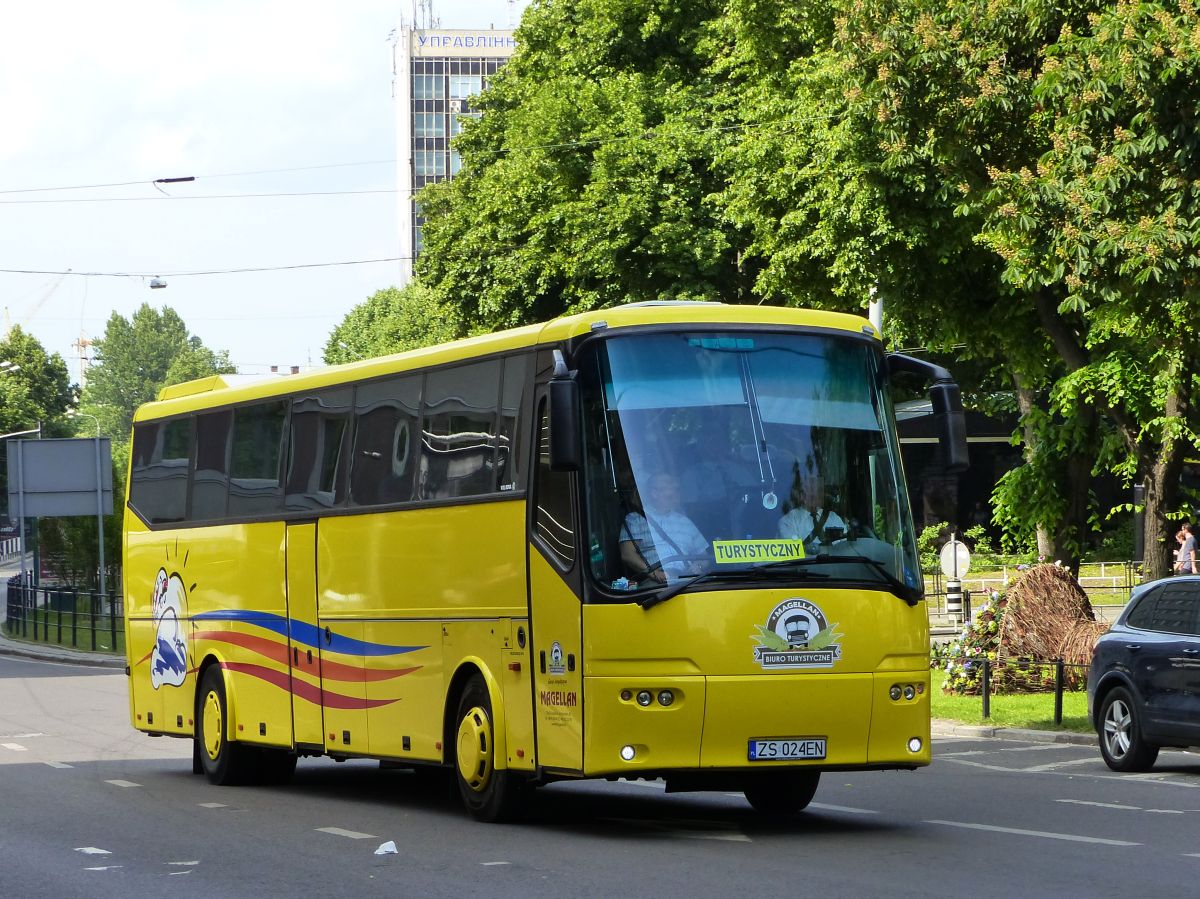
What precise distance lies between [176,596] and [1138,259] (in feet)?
31.9

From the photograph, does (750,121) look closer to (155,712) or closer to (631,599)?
(155,712)

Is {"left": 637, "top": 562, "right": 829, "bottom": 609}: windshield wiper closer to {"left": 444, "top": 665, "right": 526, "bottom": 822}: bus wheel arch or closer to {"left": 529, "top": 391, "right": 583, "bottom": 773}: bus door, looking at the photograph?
{"left": 529, "top": 391, "right": 583, "bottom": 773}: bus door

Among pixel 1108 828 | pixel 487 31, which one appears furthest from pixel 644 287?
pixel 487 31

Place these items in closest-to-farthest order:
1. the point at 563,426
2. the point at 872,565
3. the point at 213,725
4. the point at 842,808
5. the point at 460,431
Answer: the point at 563,426, the point at 872,565, the point at 460,431, the point at 842,808, the point at 213,725

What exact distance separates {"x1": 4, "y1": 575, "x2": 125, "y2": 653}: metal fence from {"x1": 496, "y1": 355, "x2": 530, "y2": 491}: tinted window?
97.5ft

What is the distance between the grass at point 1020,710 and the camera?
2091cm

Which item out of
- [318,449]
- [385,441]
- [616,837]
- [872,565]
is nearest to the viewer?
[872,565]

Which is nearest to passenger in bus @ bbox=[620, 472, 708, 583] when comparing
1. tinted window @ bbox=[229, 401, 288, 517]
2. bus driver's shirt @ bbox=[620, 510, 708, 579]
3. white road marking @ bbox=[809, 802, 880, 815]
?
bus driver's shirt @ bbox=[620, 510, 708, 579]

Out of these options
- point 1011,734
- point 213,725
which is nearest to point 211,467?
point 213,725

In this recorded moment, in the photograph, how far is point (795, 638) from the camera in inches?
450

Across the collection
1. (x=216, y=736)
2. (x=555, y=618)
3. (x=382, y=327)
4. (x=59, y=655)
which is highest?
(x=382, y=327)

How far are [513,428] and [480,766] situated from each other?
2.25 meters

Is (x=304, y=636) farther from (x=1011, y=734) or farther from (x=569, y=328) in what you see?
(x=1011, y=734)

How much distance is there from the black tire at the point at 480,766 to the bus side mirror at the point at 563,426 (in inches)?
86.4
